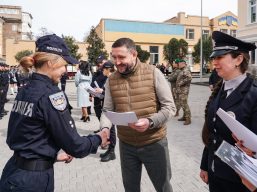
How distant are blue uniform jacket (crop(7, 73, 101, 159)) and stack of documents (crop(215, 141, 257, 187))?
102cm

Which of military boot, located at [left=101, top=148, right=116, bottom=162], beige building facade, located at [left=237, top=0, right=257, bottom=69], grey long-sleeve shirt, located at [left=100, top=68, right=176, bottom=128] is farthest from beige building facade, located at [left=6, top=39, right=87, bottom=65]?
grey long-sleeve shirt, located at [left=100, top=68, right=176, bottom=128]

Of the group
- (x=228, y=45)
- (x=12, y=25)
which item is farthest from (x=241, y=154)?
(x=12, y=25)

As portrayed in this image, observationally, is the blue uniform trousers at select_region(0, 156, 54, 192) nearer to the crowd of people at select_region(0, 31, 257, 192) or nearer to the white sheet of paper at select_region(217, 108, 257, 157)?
the crowd of people at select_region(0, 31, 257, 192)

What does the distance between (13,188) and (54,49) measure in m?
0.98

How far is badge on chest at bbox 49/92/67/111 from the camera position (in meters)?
2.16

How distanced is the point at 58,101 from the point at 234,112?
1.20 meters

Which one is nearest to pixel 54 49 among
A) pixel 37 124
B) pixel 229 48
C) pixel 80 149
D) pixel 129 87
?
pixel 37 124

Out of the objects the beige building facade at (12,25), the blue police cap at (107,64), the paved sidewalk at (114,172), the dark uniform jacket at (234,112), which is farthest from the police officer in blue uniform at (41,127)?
the beige building facade at (12,25)

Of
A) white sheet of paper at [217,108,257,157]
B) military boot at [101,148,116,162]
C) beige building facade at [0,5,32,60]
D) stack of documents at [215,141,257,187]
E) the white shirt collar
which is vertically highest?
beige building facade at [0,5,32,60]

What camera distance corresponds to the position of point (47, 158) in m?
2.27

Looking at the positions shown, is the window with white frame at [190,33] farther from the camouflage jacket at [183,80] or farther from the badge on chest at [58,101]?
the badge on chest at [58,101]

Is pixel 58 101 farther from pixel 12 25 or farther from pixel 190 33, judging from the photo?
pixel 12 25

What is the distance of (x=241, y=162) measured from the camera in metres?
1.80

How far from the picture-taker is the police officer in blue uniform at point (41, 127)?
216cm
